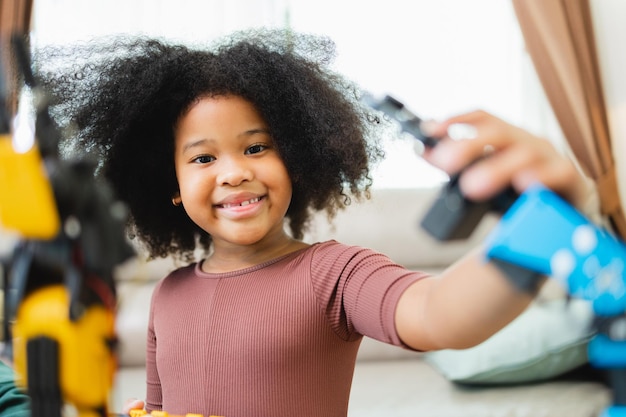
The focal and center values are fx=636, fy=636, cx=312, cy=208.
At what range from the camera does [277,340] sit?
2.39ft

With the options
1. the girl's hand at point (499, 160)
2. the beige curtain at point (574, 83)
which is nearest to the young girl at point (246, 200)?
the girl's hand at point (499, 160)

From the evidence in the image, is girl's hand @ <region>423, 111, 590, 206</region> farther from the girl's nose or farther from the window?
the window

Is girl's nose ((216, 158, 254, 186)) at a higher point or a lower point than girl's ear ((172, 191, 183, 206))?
higher

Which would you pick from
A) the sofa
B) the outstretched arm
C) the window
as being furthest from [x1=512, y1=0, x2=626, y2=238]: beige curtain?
the outstretched arm

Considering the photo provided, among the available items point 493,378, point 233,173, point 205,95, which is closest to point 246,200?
point 233,173

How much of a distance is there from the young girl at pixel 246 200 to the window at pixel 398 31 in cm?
120

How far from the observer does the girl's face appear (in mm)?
791

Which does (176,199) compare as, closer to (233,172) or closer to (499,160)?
(233,172)

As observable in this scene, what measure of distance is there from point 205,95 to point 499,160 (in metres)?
0.54

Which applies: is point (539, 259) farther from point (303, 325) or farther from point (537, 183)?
point (303, 325)

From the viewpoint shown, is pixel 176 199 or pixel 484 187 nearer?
pixel 484 187

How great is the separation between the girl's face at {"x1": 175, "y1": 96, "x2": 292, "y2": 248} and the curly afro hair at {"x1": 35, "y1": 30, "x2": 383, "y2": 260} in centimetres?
2

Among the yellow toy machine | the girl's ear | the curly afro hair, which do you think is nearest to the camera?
the yellow toy machine

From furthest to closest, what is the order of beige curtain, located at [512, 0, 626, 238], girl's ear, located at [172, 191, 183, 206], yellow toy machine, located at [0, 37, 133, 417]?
beige curtain, located at [512, 0, 626, 238], girl's ear, located at [172, 191, 183, 206], yellow toy machine, located at [0, 37, 133, 417]
